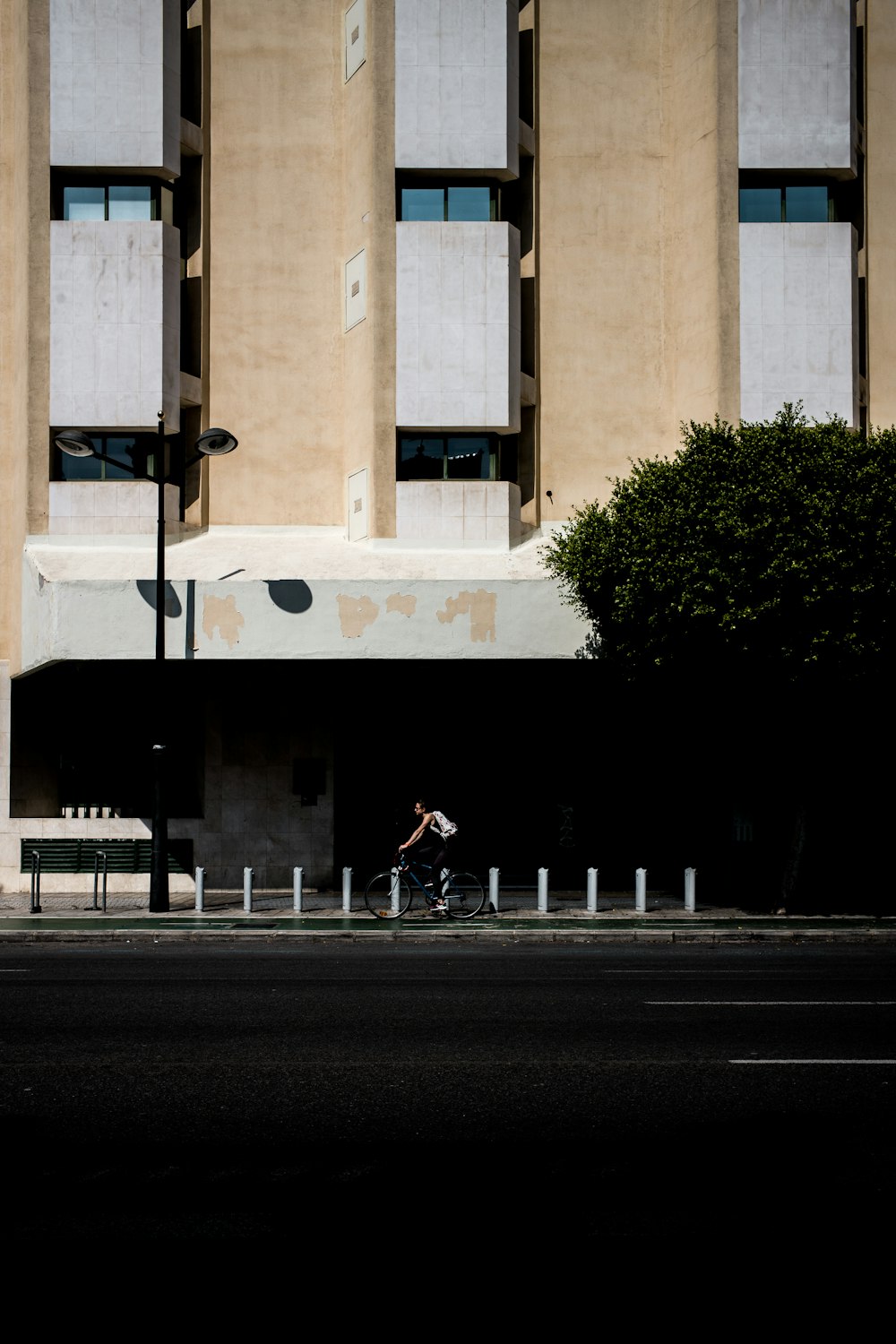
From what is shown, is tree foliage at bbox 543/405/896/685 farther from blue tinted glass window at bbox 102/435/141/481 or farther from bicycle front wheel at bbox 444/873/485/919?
blue tinted glass window at bbox 102/435/141/481

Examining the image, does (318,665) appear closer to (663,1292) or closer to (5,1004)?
(5,1004)

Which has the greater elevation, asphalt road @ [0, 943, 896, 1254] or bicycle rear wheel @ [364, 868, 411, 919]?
asphalt road @ [0, 943, 896, 1254]

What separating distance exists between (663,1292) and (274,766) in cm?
2014

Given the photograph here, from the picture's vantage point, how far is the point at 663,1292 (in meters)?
4.87

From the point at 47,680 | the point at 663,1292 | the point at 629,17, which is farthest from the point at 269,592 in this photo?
the point at 663,1292

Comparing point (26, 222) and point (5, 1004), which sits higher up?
point (26, 222)

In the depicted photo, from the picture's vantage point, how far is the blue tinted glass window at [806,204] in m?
25.9

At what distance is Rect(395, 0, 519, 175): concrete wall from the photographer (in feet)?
80.2

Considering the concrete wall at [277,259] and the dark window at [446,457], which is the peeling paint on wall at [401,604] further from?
the concrete wall at [277,259]

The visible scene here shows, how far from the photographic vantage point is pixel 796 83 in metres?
25.2

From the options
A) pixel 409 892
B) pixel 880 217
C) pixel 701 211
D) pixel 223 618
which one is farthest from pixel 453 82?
pixel 409 892

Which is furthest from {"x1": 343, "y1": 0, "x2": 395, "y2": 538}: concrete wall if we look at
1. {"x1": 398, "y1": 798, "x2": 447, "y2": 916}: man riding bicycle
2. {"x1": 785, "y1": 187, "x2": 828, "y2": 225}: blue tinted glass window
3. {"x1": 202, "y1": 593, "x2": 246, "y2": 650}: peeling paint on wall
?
{"x1": 785, "y1": 187, "x2": 828, "y2": 225}: blue tinted glass window

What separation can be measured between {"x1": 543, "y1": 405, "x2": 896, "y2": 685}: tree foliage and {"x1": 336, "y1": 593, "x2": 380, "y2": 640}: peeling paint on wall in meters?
4.08

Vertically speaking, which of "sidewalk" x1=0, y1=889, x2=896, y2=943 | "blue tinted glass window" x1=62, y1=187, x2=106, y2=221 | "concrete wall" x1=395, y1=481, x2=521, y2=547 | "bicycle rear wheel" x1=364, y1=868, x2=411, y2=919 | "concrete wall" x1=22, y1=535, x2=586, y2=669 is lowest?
"sidewalk" x1=0, y1=889, x2=896, y2=943
